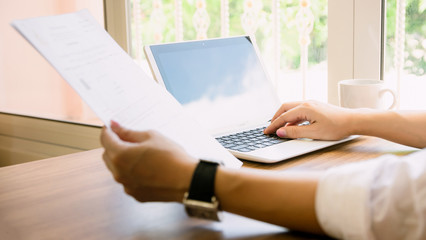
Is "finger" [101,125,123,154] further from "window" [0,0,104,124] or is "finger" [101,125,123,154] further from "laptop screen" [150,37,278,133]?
"window" [0,0,104,124]

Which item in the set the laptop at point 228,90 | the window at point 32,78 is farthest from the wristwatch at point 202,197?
the window at point 32,78

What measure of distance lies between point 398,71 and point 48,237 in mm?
1193

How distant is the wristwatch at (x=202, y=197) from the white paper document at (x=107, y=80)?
0.06 meters

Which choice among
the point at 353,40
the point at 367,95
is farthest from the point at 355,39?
the point at 367,95

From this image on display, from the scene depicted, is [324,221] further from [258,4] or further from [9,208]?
[258,4]

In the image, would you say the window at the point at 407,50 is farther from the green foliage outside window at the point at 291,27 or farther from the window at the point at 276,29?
the window at the point at 276,29

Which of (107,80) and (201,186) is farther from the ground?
(107,80)

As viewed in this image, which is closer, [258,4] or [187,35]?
[258,4]

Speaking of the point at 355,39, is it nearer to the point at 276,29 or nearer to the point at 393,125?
the point at 276,29

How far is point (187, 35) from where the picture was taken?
1.89 meters

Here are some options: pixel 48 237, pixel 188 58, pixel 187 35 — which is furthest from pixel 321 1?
pixel 48 237

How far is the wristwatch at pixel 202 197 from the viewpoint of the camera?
0.64 metres

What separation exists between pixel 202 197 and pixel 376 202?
0.21m

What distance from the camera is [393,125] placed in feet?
3.25
